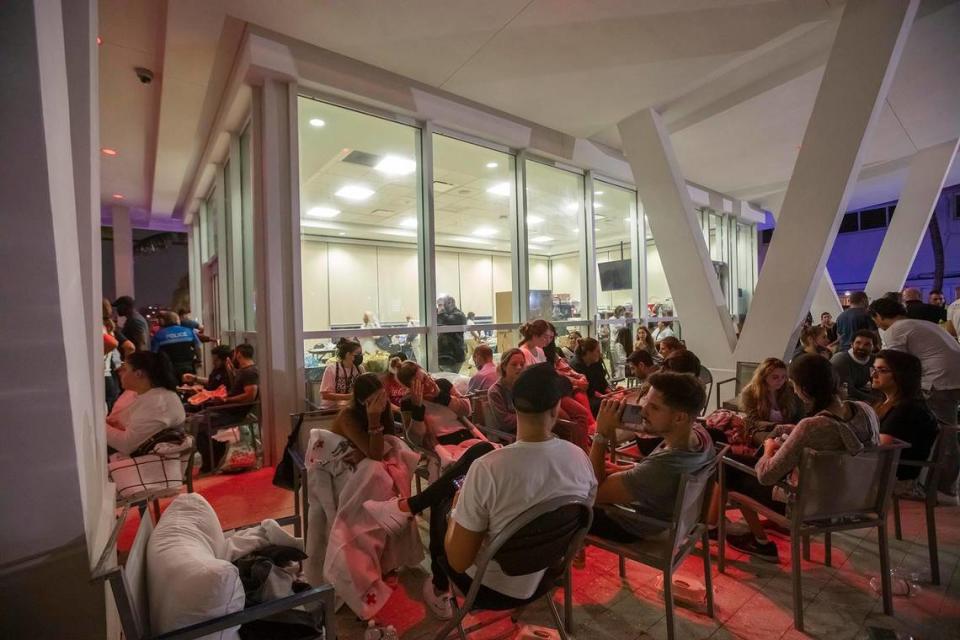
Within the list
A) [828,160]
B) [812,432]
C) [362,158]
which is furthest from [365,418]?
[828,160]

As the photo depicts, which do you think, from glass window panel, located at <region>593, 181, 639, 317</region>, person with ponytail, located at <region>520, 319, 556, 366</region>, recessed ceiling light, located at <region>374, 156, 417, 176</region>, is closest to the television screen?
glass window panel, located at <region>593, 181, 639, 317</region>

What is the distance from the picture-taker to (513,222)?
21.8ft

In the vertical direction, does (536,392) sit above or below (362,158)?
below

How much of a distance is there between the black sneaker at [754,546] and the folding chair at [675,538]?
80 cm

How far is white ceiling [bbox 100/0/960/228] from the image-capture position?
13.0ft

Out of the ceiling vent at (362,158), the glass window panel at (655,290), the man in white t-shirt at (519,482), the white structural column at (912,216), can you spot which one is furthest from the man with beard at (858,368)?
the white structural column at (912,216)

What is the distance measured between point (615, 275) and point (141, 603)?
8.40m

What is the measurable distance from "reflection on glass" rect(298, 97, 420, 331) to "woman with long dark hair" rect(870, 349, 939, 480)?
436 cm

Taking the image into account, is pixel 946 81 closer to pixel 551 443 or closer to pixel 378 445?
pixel 551 443

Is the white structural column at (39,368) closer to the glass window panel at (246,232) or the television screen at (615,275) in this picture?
the glass window panel at (246,232)

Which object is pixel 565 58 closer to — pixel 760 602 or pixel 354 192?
pixel 354 192

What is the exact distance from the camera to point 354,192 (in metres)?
7.23

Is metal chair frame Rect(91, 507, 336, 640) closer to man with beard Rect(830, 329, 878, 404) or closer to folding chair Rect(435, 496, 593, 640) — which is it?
folding chair Rect(435, 496, 593, 640)

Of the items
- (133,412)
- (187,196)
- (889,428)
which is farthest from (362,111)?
(187,196)
